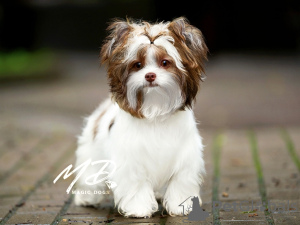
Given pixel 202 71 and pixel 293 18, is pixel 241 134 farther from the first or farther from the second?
pixel 293 18

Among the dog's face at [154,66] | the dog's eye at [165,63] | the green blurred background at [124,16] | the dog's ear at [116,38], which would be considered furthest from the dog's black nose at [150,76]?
the green blurred background at [124,16]

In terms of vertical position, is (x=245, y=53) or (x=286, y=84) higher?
(x=245, y=53)

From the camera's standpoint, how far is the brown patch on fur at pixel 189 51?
4.39 meters

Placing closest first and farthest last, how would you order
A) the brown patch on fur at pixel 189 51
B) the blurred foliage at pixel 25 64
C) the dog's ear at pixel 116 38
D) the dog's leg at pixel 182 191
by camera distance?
the brown patch on fur at pixel 189 51 → the dog's ear at pixel 116 38 → the dog's leg at pixel 182 191 → the blurred foliage at pixel 25 64

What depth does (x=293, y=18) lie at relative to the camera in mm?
19453

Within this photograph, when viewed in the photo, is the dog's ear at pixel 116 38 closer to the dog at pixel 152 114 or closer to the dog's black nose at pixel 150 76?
the dog at pixel 152 114

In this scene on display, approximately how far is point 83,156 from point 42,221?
2.10 feet

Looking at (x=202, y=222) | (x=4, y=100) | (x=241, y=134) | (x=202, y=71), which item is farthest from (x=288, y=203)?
(x=4, y=100)

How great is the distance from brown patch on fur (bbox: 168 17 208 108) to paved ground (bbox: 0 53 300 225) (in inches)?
38.2

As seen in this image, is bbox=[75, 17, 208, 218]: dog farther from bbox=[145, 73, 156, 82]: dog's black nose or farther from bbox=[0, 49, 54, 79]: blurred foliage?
bbox=[0, 49, 54, 79]: blurred foliage

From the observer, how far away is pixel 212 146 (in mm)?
8070

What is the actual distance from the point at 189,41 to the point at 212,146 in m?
3.74
